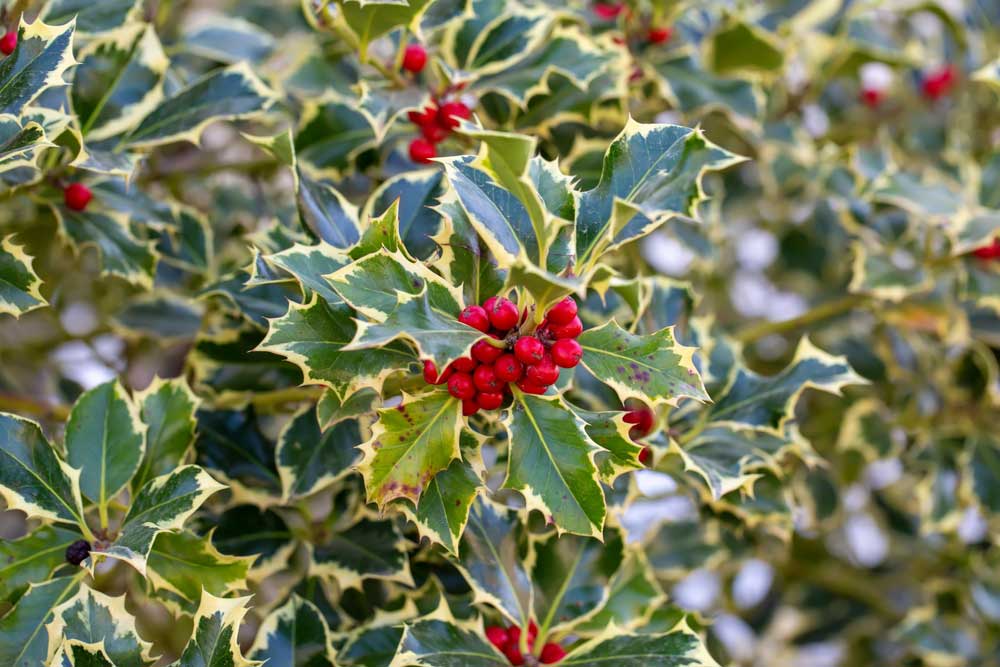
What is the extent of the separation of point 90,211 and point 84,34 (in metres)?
0.23

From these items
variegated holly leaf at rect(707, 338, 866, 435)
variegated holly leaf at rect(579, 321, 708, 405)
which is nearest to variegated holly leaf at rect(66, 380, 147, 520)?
variegated holly leaf at rect(579, 321, 708, 405)

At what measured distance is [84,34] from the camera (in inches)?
48.0

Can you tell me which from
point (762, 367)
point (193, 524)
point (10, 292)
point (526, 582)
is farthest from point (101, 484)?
point (762, 367)

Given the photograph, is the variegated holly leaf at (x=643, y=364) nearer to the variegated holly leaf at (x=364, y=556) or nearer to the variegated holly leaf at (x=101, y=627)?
A: the variegated holly leaf at (x=364, y=556)

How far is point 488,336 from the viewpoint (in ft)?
2.86

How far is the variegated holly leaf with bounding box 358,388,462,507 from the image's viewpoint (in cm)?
88

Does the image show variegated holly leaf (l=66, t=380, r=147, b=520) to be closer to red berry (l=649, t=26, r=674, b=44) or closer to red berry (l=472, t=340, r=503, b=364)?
red berry (l=472, t=340, r=503, b=364)

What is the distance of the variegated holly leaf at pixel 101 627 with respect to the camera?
944 millimetres

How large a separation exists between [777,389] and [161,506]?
799 millimetres

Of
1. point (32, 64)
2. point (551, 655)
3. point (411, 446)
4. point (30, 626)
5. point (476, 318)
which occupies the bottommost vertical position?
point (551, 655)

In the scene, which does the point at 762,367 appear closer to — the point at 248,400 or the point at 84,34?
the point at 248,400

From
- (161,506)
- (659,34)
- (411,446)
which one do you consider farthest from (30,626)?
(659,34)

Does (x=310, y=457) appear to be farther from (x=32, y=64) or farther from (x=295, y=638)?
(x=32, y=64)

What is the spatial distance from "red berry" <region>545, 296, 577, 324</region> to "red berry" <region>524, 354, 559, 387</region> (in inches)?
1.5
